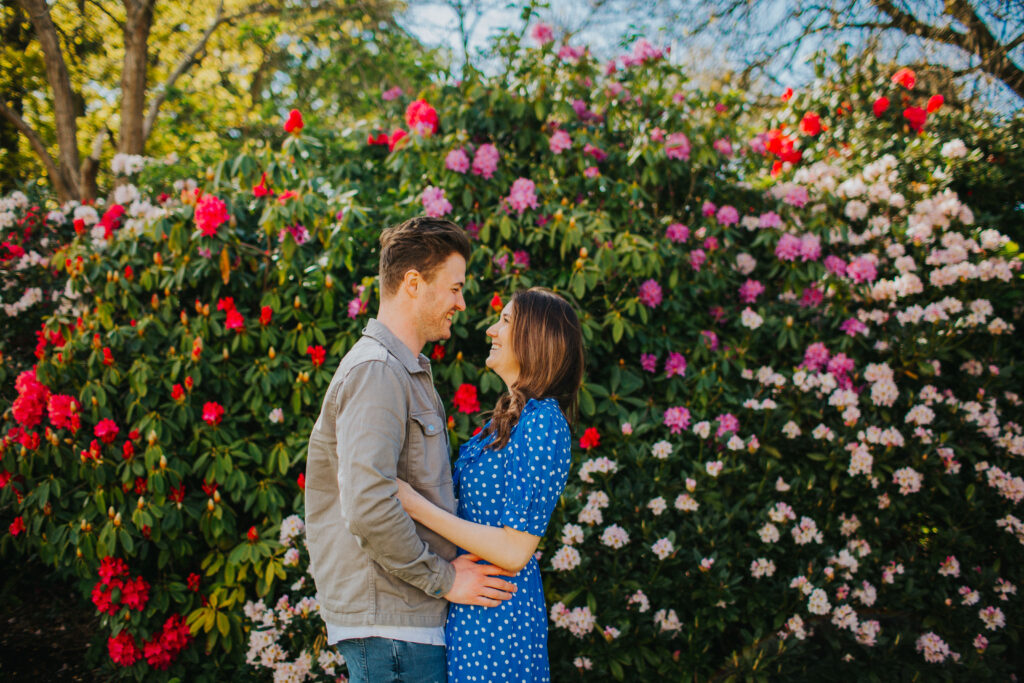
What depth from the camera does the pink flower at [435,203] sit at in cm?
315

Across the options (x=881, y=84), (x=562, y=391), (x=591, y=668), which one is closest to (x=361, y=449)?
(x=562, y=391)

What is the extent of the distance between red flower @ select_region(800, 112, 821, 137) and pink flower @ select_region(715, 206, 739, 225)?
124 cm

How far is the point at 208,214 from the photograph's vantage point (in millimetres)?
2910

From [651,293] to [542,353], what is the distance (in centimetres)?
168

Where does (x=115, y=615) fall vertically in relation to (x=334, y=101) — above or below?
below

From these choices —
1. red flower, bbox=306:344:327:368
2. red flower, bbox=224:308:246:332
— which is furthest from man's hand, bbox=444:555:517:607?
red flower, bbox=224:308:246:332

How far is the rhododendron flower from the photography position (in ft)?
9.55

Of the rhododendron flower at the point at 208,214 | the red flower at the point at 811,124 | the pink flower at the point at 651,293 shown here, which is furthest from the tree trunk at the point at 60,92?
the red flower at the point at 811,124

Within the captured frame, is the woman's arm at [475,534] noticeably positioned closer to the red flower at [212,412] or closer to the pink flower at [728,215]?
the red flower at [212,412]

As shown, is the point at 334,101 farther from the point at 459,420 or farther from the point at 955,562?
the point at 955,562

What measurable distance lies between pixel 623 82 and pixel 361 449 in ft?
10.7

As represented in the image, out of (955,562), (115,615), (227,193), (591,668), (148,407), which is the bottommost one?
(115,615)

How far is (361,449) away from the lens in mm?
1340

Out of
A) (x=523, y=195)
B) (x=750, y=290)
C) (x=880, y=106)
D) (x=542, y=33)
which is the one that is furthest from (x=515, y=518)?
(x=880, y=106)
